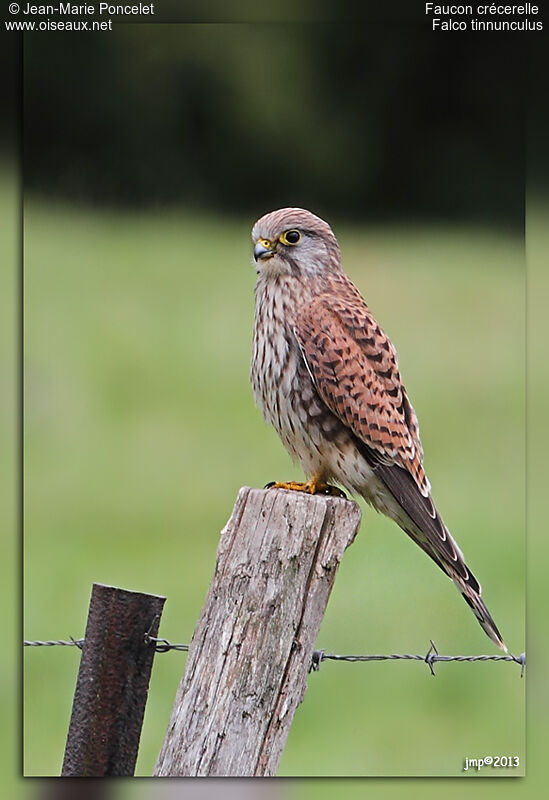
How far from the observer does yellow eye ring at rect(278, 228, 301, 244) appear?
2873mm

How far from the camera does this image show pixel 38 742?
2852 millimetres

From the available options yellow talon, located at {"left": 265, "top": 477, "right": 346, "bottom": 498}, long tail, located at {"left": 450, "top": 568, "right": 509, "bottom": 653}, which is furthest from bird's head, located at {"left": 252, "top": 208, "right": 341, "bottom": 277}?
long tail, located at {"left": 450, "top": 568, "right": 509, "bottom": 653}

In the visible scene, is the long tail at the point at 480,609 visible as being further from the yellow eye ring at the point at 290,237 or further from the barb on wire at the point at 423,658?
the yellow eye ring at the point at 290,237

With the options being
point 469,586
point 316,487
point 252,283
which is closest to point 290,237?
point 252,283

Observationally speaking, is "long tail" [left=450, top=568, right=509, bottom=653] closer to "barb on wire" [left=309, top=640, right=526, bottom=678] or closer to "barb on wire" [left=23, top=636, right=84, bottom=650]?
"barb on wire" [left=309, top=640, right=526, bottom=678]

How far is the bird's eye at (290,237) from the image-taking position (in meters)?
2.87

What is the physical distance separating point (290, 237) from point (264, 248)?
8 centimetres

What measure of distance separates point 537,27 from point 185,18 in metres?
0.99

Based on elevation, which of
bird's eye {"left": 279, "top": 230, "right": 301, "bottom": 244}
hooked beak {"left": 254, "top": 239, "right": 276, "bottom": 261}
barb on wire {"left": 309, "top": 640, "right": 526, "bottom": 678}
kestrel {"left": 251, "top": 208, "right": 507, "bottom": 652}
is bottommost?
barb on wire {"left": 309, "top": 640, "right": 526, "bottom": 678}

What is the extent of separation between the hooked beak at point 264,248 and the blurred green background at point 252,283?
0.92 feet

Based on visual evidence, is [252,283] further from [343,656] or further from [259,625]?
[259,625]

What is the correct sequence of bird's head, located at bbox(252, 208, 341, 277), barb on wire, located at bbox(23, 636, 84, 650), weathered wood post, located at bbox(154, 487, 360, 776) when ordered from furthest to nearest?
bird's head, located at bbox(252, 208, 341, 277) < barb on wire, located at bbox(23, 636, 84, 650) < weathered wood post, located at bbox(154, 487, 360, 776)

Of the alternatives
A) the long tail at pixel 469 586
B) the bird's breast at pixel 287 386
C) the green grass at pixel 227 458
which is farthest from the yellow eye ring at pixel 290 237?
the long tail at pixel 469 586

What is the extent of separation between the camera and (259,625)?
2203mm
